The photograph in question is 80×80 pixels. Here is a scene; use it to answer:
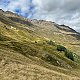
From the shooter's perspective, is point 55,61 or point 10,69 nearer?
point 10,69

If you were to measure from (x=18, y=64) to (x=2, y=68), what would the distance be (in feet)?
12.4

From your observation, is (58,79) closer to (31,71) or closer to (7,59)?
(31,71)

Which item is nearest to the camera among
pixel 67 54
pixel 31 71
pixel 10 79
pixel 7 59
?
pixel 10 79

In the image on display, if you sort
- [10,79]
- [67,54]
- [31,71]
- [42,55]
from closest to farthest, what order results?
1. [10,79]
2. [31,71]
3. [42,55]
4. [67,54]

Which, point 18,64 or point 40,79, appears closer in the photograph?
point 40,79

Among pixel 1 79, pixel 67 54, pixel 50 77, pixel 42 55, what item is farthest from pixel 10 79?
pixel 67 54

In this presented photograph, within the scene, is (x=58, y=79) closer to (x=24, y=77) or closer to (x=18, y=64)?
(x=24, y=77)

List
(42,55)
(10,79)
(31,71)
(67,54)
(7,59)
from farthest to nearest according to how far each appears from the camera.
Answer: (67,54) < (42,55) < (7,59) < (31,71) < (10,79)

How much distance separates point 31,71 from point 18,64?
14.0ft

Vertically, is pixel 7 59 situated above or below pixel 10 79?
above

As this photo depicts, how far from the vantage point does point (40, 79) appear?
39.9 metres

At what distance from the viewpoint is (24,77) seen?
40.3m

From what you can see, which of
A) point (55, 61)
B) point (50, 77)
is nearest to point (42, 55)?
point (55, 61)

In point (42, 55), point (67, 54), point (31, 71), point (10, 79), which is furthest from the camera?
point (67, 54)
